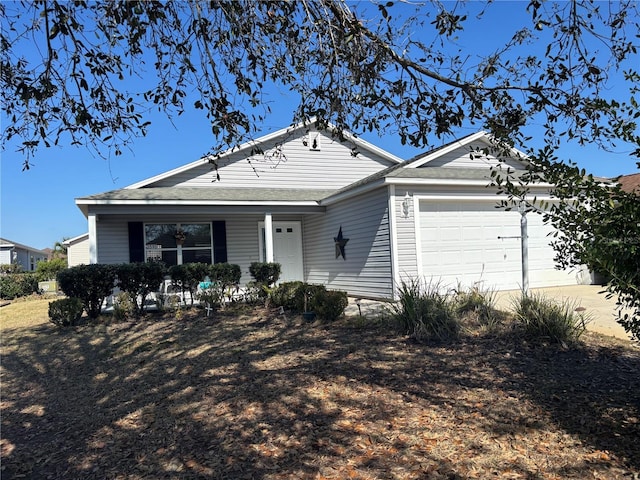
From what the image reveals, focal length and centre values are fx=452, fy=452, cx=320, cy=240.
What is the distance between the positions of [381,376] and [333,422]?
1155mm

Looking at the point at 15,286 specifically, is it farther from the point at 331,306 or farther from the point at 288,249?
the point at 331,306

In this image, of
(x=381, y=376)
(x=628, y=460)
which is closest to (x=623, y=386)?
(x=628, y=460)

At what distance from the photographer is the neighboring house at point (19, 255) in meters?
29.7

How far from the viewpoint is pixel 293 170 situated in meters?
15.0

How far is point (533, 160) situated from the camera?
3.43 m

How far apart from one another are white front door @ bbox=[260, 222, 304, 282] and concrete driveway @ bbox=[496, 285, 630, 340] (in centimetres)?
665

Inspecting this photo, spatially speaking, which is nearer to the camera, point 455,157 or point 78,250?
point 455,157

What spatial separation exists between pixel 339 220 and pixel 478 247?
149 inches

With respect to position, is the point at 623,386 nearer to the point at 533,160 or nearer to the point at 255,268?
the point at 533,160

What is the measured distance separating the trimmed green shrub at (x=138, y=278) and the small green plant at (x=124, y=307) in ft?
0.21

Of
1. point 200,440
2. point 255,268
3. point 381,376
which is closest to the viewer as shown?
point 200,440

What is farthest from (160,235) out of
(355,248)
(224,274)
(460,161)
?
(460,161)

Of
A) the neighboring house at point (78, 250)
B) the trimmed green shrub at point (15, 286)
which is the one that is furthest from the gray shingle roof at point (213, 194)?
the neighboring house at point (78, 250)

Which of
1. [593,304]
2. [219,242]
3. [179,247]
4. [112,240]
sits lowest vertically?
[593,304]
